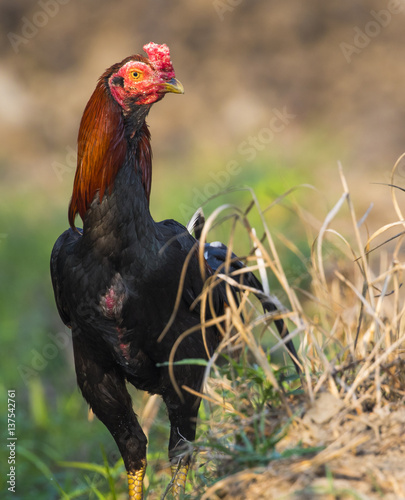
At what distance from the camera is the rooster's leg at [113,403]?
3336 millimetres

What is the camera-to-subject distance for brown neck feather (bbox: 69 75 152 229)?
3068 mm

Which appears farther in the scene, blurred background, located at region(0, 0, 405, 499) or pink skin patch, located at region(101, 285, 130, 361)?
blurred background, located at region(0, 0, 405, 499)

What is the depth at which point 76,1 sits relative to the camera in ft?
36.8

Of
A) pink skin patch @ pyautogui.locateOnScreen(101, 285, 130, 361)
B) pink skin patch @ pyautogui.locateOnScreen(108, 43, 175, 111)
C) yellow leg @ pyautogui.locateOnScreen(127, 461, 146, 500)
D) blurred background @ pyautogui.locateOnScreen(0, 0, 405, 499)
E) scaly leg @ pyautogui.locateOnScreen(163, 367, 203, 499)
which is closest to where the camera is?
pink skin patch @ pyautogui.locateOnScreen(101, 285, 130, 361)

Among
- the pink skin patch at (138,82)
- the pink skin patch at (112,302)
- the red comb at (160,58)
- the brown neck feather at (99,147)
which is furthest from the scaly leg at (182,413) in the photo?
the red comb at (160,58)

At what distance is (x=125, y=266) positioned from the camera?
3045 millimetres

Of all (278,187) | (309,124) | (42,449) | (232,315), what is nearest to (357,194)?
(278,187)

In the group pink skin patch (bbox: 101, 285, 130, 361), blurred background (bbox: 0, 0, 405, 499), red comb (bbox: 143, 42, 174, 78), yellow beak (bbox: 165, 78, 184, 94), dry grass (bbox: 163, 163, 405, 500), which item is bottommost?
dry grass (bbox: 163, 163, 405, 500)

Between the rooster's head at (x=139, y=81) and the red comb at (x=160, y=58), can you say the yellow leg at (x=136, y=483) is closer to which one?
the rooster's head at (x=139, y=81)

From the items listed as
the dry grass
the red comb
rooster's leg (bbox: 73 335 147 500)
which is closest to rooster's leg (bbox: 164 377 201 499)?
rooster's leg (bbox: 73 335 147 500)

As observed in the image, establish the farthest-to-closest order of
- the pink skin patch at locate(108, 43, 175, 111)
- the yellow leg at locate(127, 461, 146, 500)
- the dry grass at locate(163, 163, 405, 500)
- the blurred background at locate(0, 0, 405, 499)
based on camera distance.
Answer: the blurred background at locate(0, 0, 405, 499) → the yellow leg at locate(127, 461, 146, 500) → the pink skin patch at locate(108, 43, 175, 111) → the dry grass at locate(163, 163, 405, 500)

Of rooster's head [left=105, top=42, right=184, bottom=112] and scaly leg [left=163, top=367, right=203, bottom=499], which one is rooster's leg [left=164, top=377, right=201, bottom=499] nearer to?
scaly leg [left=163, top=367, right=203, bottom=499]

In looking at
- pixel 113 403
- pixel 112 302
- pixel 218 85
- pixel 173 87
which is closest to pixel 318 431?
pixel 112 302

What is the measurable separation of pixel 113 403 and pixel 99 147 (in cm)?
126
